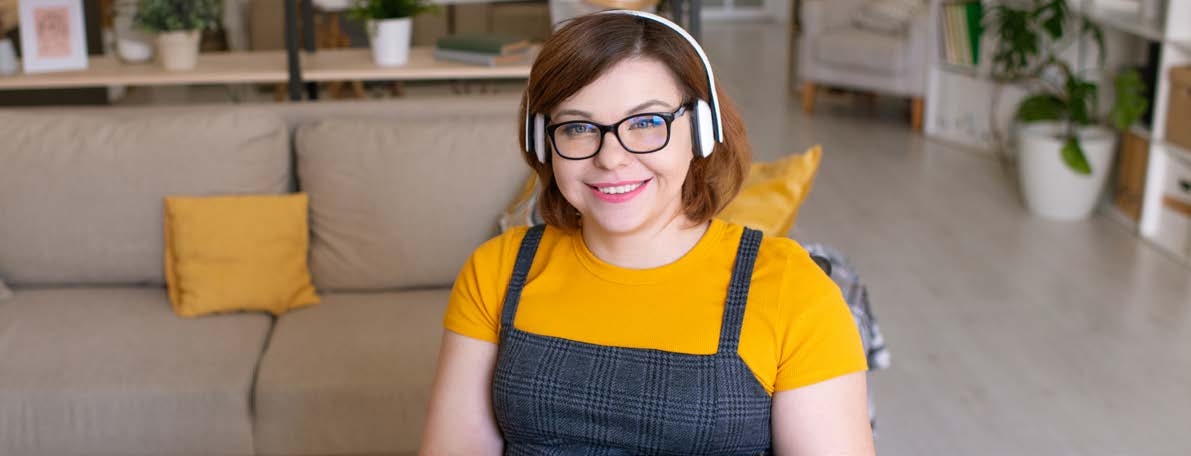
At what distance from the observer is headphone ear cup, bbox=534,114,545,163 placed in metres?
1.38

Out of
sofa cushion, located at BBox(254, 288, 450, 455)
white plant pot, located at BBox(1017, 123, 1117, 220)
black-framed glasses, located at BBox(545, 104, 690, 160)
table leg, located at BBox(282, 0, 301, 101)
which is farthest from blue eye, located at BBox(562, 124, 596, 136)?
white plant pot, located at BBox(1017, 123, 1117, 220)

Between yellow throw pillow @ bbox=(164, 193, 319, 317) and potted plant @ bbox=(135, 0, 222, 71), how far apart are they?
2.54 feet

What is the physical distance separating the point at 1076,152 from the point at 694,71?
3.38 metres

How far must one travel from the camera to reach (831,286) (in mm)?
1380

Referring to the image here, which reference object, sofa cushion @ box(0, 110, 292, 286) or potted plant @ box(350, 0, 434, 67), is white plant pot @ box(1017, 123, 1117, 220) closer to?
potted plant @ box(350, 0, 434, 67)

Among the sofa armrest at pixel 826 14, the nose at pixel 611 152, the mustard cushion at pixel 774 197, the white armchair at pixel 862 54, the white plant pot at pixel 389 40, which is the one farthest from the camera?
the sofa armrest at pixel 826 14

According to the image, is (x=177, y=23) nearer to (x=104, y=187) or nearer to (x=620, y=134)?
(x=104, y=187)

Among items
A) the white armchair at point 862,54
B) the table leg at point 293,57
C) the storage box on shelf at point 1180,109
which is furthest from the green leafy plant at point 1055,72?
the table leg at point 293,57

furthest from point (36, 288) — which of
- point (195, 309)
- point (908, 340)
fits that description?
point (908, 340)

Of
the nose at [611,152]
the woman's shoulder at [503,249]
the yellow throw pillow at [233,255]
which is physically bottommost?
the yellow throw pillow at [233,255]

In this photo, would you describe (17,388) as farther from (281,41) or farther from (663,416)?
(281,41)

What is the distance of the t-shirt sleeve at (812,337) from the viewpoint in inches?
52.1

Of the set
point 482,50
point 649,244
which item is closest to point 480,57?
point 482,50

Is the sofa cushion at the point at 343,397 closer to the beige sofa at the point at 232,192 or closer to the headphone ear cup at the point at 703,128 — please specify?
the beige sofa at the point at 232,192
